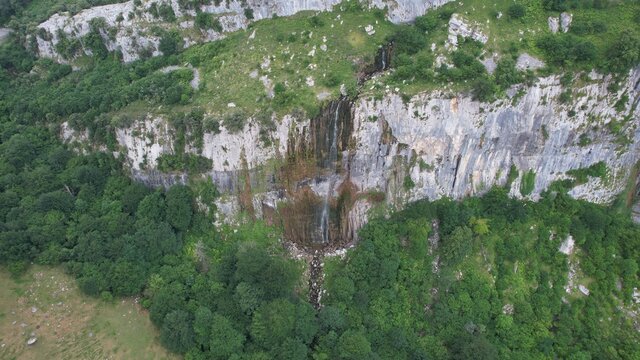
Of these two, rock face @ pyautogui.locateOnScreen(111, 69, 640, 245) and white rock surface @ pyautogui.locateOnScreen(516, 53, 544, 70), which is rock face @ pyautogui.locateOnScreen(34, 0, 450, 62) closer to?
white rock surface @ pyautogui.locateOnScreen(516, 53, 544, 70)

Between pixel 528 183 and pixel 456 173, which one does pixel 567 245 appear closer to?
pixel 528 183

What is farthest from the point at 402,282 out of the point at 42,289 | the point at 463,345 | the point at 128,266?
the point at 42,289

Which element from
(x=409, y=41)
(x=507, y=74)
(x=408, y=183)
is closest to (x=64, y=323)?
(x=408, y=183)

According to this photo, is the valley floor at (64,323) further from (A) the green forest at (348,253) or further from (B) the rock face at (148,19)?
(B) the rock face at (148,19)

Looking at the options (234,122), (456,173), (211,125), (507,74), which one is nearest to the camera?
(507,74)

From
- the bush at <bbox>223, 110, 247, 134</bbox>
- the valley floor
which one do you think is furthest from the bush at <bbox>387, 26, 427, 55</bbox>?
the valley floor

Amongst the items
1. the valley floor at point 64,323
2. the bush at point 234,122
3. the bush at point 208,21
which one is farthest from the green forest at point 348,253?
the bush at point 208,21
